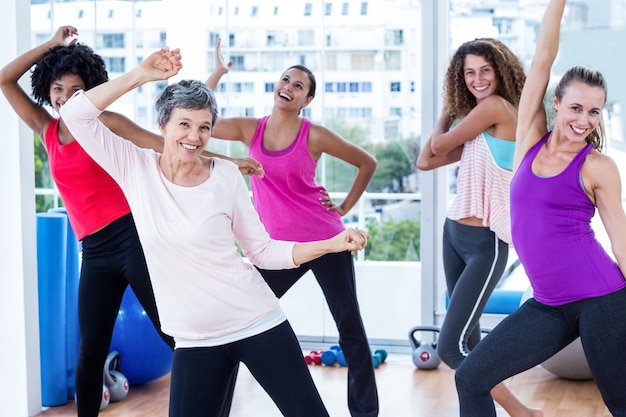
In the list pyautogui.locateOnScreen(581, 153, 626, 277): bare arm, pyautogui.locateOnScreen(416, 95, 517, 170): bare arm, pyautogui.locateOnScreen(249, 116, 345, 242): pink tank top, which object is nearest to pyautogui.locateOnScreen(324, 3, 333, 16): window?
pyautogui.locateOnScreen(249, 116, 345, 242): pink tank top

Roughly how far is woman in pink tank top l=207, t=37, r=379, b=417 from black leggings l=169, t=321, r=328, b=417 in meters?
1.26

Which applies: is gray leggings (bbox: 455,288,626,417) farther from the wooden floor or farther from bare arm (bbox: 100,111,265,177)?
the wooden floor

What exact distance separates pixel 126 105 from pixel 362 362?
276 cm

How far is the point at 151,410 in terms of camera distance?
4.56 meters

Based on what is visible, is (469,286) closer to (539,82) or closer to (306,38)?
(539,82)

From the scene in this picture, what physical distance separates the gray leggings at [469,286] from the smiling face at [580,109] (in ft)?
3.27

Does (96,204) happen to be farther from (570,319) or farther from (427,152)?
(570,319)

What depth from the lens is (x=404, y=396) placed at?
15.6ft

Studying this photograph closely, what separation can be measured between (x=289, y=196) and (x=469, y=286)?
34.8 inches

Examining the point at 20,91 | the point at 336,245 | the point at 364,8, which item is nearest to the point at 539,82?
the point at 336,245

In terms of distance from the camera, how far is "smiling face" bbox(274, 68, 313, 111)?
418 centimetres

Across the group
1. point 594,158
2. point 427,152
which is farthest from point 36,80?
point 594,158

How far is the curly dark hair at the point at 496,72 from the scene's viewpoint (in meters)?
3.88

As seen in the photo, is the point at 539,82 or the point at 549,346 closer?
the point at 549,346
